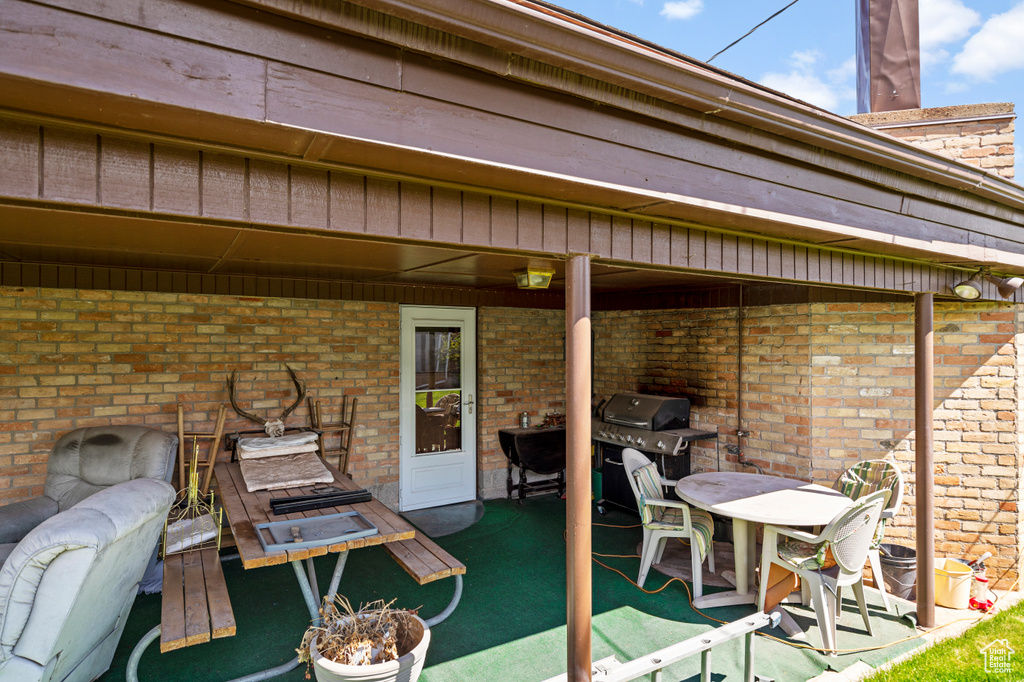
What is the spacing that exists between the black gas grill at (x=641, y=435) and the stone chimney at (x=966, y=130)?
2.90 meters

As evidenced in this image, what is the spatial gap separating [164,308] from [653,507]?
4121 mm

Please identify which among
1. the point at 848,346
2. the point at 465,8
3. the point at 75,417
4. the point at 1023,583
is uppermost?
the point at 465,8

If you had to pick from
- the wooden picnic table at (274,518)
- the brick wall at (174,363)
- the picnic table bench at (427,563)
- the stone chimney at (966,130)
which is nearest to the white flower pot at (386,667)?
the picnic table bench at (427,563)

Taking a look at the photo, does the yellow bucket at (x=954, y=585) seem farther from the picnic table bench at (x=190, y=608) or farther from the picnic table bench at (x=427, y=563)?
the picnic table bench at (x=190, y=608)

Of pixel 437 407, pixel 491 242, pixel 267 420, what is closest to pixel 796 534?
pixel 491 242

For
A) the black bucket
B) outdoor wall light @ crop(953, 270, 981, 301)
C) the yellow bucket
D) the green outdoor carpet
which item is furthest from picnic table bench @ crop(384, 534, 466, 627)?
outdoor wall light @ crop(953, 270, 981, 301)

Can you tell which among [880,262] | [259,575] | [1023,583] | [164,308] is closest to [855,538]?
[880,262]

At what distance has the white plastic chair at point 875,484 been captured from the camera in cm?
380

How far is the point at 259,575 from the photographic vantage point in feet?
13.3

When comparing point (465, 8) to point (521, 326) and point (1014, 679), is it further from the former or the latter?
point (521, 326)

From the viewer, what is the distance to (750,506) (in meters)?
3.54

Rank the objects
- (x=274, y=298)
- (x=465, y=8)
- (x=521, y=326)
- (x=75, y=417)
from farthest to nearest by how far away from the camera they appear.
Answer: (x=521, y=326), (x=274, y=298), (x=75, y=417), (x=465, y=8)

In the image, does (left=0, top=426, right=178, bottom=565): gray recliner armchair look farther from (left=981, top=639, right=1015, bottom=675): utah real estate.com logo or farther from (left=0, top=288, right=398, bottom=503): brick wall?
(left=981, top=639, right=1015, bottom=675): utah real estate.com logo

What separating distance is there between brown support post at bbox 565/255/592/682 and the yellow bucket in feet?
10.7
